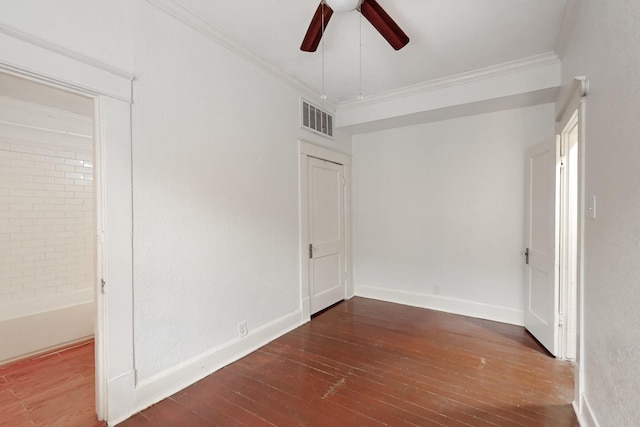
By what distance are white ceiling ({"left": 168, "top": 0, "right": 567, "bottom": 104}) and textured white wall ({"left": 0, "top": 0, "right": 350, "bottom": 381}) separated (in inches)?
11.3

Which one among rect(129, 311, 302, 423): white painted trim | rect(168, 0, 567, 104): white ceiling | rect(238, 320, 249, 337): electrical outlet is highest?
rect(168, 0, 567, 104): white ceiling

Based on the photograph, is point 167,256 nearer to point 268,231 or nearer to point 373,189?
point 268,231

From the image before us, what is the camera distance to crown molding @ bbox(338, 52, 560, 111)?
2699 millimetres

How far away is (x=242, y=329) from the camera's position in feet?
8.57

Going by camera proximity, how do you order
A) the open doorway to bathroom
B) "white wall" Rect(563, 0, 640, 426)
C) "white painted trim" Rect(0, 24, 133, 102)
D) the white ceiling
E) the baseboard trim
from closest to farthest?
"white wall" Rect(563, 0, 640, 426)
"white painted trim" Rect(0, 24, 133, 102)
the baseboard trim
the white ceiling
the open doorway to bathroom

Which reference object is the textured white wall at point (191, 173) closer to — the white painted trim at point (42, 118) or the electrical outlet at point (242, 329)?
the electrical outlet at point (242, 329)

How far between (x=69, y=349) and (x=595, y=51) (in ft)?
Result: 15.6

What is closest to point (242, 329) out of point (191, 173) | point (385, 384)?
point (385, 384)

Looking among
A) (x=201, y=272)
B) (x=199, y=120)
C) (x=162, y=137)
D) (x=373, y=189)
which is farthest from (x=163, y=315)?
(x=373, y=189)

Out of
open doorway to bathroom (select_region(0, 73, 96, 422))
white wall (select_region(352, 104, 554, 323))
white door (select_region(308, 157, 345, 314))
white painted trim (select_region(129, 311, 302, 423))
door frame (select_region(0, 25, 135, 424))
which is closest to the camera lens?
door frame (select_region(0, 25, 135, 424))

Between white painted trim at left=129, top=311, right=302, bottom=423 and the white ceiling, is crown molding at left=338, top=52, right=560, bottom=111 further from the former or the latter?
white painted trim at left=129, top=311, right=302, bottom=423

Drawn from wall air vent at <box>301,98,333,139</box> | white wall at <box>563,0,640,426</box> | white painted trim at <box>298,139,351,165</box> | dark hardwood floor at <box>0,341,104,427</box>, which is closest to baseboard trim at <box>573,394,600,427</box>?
white wall at <box>563,0,640,426</box>

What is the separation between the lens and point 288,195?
315cm

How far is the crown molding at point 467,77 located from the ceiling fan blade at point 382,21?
1.50 meters
